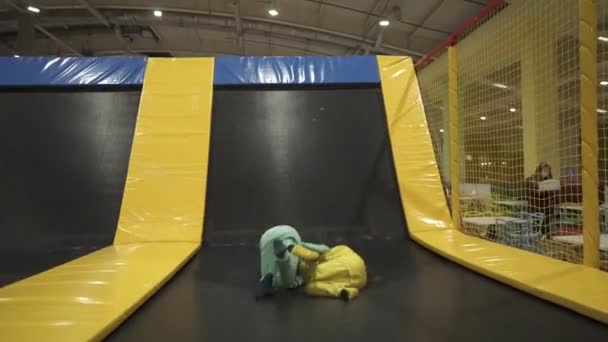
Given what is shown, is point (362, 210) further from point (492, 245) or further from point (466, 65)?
point (466, 65)

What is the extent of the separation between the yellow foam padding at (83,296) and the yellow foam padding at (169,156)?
37 centimetres

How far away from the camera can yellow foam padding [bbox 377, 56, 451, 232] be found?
7.32 ft

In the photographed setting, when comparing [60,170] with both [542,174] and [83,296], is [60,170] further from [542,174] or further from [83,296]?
[542,174]

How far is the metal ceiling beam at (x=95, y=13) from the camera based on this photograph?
494 centimetres

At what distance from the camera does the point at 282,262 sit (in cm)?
130

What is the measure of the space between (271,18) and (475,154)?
3.47 metres

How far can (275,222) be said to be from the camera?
2.19 metres

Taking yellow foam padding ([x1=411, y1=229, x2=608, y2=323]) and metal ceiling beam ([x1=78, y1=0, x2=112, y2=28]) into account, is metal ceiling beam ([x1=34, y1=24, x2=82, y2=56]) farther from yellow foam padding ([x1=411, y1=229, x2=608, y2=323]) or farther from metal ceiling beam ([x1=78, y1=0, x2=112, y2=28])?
yellow foam padding ([x1=411, y1=229, x2=608, y2=323])

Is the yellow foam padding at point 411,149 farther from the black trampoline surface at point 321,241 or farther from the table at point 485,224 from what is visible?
the table at point 485,224

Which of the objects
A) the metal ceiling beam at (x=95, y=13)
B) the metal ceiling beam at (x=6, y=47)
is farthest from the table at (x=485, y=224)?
the metal ceiling beam at (x=6, y=47)

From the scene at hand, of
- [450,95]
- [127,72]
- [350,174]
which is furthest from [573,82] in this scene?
[127,72]

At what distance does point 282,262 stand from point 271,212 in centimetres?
95

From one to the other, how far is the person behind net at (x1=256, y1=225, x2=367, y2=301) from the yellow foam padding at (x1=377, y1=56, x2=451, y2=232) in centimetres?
96

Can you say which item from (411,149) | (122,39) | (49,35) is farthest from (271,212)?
(49,35)
